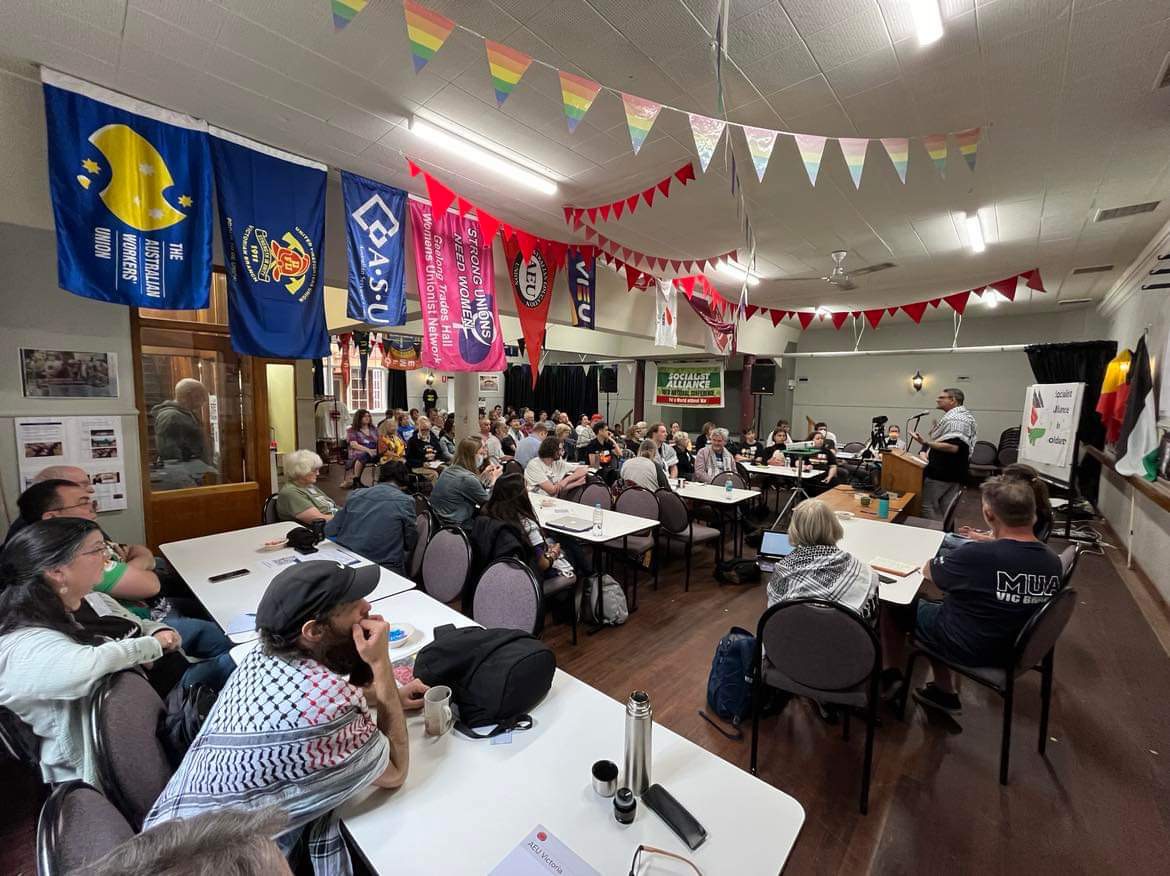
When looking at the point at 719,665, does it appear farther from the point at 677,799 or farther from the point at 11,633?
the point at 11,633

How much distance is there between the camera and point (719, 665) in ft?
8.03

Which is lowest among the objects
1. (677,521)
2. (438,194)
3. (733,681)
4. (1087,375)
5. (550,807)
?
(733,681)

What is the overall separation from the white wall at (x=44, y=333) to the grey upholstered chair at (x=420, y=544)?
7.08ft

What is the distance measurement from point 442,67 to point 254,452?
3.82m

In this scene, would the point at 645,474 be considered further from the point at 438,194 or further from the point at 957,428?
the point at 957,428

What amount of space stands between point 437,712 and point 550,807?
16.5 inches

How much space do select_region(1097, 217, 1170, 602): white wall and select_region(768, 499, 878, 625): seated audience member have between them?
12.5 feet

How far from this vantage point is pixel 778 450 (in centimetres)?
723

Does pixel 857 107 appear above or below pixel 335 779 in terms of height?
above

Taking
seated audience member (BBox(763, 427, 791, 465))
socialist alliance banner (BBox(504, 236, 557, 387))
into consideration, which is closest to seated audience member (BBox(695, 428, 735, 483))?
seated audience member (BBox(763, 427, 791, 465))

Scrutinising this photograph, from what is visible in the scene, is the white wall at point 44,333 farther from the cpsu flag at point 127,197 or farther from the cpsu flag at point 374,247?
the cpsu flag at point 374,247

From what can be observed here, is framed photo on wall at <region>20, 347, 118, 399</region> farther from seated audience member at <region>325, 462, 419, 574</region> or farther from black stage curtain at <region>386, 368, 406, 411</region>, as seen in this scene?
black stage curtain at <region>386, 368, 406, 411</region>

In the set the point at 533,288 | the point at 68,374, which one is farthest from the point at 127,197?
the point at 533,288

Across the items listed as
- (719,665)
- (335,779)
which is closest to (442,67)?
(335,779)
